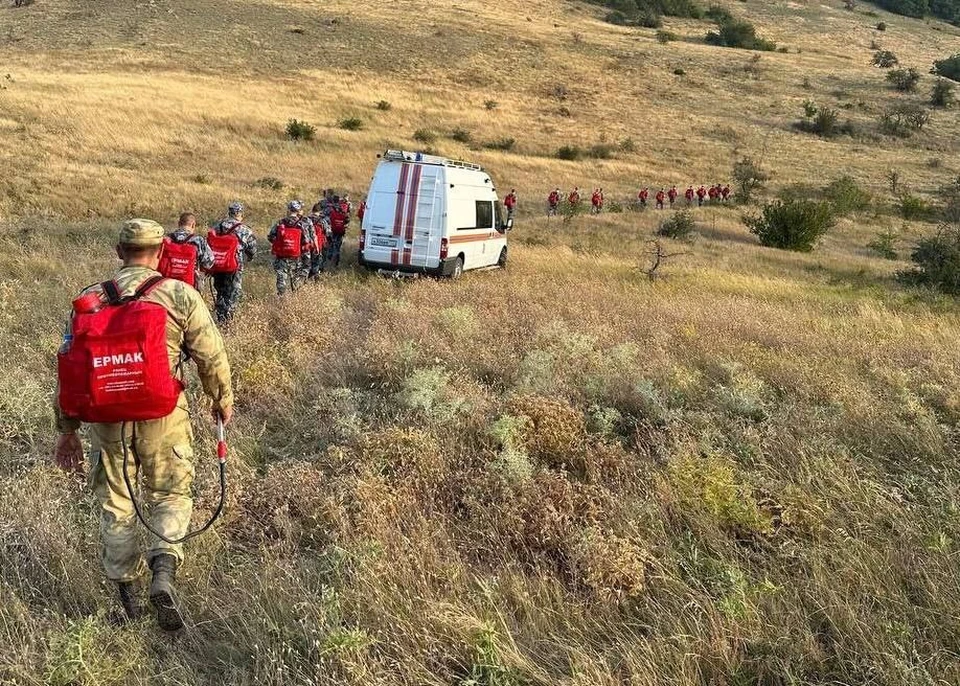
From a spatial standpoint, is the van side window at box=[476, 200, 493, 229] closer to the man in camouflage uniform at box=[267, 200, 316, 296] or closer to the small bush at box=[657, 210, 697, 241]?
the man in camouflage uniform at box=[267, 200, 316, 296]

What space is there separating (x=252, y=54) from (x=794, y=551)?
51.6m

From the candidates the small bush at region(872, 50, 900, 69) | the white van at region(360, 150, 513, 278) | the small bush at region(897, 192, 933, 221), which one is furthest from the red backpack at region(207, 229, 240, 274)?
the small bush at region(872, 50, 900, 69)

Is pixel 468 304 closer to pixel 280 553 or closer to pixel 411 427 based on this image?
pixel 411 427

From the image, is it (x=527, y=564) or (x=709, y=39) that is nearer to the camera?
(x=527, y=564)

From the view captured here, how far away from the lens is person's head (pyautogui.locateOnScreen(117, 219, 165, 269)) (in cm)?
305

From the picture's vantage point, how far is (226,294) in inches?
342

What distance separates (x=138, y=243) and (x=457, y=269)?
32.4 feet

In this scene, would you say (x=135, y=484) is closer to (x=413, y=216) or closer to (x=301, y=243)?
(x=301, y=243)

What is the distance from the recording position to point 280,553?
11.1 ft

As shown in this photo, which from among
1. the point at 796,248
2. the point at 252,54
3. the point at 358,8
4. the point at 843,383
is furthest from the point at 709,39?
the point at 843,383

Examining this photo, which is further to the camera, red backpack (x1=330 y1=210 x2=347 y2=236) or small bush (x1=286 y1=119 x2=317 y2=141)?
small bush (x1=286 y1=119 x2=317 y2=141)

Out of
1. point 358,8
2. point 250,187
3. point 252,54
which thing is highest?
point 358,8

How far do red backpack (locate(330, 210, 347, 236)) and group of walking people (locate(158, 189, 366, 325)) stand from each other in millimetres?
1258

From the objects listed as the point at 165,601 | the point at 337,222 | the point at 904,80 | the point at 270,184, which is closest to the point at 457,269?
the point at 337,222
